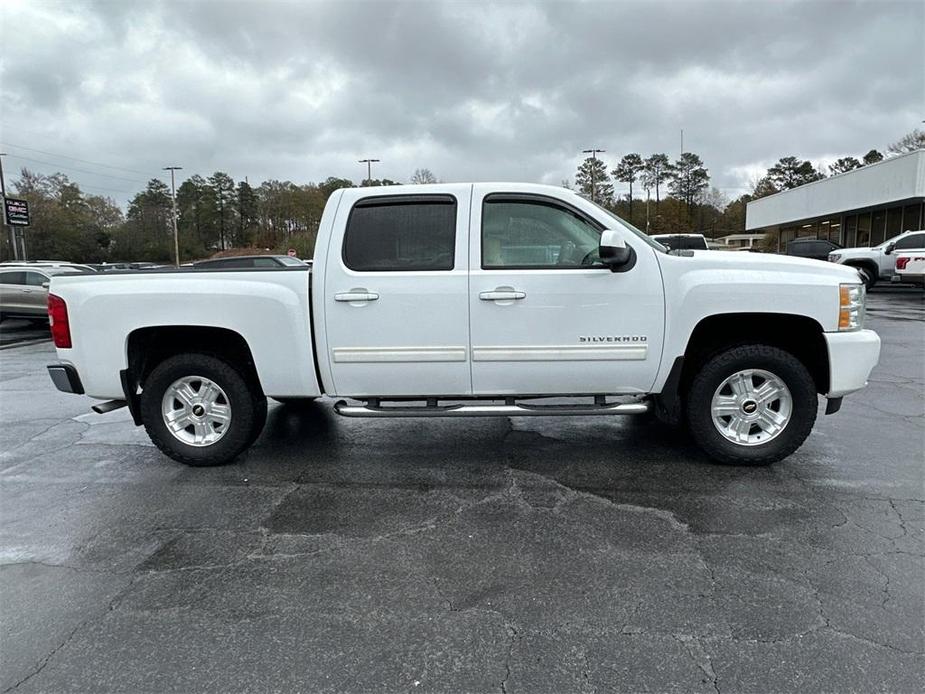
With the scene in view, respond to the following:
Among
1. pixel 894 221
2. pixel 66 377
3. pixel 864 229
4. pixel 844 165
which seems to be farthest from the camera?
pixel 844 165

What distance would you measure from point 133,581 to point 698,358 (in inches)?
151

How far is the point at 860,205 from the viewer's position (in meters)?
28.6

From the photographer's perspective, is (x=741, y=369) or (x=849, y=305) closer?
(x=849, y=305)

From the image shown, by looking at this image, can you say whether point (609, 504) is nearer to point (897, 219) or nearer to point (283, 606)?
point (283, 606)

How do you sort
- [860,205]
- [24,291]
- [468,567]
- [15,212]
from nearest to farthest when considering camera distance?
[468,567] < [24,291] < [860,205] < [15,212]

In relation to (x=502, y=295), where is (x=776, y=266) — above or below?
above

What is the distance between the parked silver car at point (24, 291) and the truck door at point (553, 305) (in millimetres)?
14747

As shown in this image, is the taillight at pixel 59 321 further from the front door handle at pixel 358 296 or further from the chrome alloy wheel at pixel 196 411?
the front door handle at pixel 358 296

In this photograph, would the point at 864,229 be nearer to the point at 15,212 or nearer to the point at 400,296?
the point at 400,296

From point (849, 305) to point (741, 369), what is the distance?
0.82 m

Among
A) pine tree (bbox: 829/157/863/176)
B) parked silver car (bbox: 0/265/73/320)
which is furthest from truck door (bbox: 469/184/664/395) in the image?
pine tree (bbox: 829/157/863/176)

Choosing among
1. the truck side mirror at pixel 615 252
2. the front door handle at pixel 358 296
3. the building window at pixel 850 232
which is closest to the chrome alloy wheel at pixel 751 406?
the truck side mirror at pixel 615 252

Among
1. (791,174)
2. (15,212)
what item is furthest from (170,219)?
(791,174)

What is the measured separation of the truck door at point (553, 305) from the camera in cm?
395
